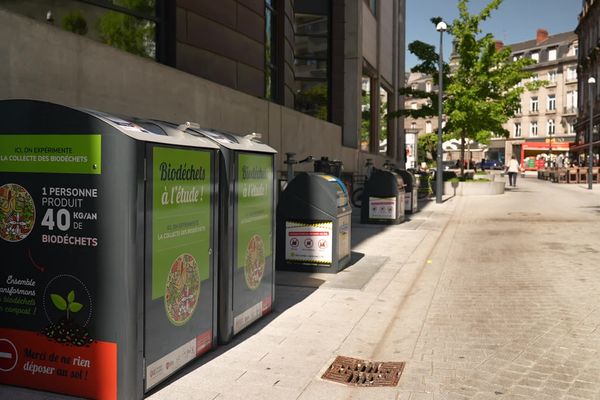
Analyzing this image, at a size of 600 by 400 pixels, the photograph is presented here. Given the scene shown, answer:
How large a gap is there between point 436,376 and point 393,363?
0.42 meters

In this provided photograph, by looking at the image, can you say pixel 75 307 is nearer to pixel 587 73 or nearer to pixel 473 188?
pixel 473 188

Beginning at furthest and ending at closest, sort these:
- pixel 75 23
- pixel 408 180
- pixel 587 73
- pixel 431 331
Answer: pixel 587 73 → pixel 408 180 → pixel 75 23 → pixel 431 331

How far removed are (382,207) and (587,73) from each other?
5046 centimetres

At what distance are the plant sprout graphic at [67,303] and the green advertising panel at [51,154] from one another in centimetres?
78

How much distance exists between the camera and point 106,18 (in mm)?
8422

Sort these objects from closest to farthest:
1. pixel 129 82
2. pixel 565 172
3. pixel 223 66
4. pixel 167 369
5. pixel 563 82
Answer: pixel 167 369 → pixel 129 82 → pixel 223 66 → pixel 565 172 → pixel 563 82

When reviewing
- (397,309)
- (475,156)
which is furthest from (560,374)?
(475,156)

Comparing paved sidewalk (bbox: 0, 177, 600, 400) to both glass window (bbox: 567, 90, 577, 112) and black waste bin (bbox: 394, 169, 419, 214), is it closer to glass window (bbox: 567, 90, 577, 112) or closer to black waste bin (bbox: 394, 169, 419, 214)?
black waste bin (bbox: 394, 169, 419, 214)

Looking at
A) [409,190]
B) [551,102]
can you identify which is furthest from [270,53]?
[551,102]

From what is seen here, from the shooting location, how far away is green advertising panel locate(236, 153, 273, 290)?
5191 millimetres

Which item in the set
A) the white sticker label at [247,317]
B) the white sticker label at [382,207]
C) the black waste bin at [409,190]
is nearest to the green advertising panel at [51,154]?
the white sticker label at [247,317]

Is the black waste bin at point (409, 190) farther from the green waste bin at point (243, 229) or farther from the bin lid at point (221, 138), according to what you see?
the bin lid at point (221, 138)

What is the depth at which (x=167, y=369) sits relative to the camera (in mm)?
4090

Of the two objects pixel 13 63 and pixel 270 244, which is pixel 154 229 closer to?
pixel 270 244
